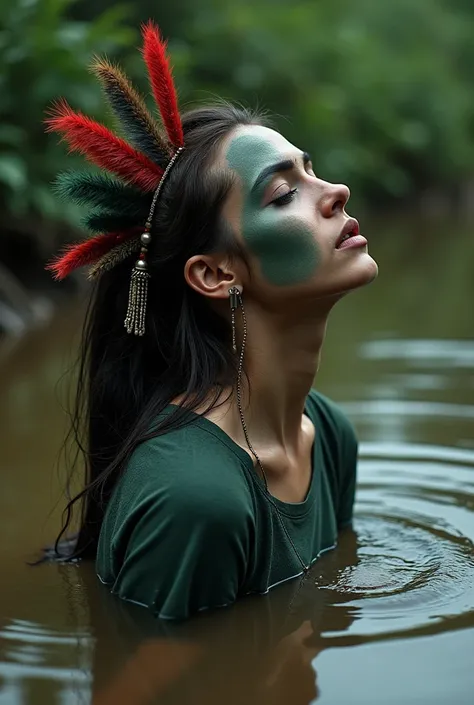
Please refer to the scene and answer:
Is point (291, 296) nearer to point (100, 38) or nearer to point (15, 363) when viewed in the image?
point (15, 363)

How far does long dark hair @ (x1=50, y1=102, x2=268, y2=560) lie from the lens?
9.11 feet

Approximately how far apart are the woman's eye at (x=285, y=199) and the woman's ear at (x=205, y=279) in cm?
20

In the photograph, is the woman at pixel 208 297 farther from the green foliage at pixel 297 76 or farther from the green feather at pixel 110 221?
the green foliage at pixel 297 76

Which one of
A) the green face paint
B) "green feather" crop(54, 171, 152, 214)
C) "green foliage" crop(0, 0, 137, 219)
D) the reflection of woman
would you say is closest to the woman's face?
the green face paint

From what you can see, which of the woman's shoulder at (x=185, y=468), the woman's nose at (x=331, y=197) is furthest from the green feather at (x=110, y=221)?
the woman's shoulder at (x=185, y=468)

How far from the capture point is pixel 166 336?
2922 millimetres

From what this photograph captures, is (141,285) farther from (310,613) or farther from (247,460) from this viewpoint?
(310,613)

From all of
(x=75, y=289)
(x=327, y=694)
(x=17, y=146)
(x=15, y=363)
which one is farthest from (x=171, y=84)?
(x=75, y=289)

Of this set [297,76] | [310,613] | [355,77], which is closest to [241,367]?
[310,613]

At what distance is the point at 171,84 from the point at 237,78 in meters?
10.9

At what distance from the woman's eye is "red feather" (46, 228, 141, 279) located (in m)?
0.38

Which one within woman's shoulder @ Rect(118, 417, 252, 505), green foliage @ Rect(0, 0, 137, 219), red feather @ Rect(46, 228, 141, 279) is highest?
green foliage @ Rect(0, 0, 137, 219)

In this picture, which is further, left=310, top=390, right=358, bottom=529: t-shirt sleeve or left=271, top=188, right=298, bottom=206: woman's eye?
left=310, top=390, right=358, bottom=529: t-shirt sleeve

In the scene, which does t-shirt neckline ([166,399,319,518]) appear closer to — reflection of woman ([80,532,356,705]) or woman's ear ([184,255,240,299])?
reflection of woman ([80,532,356,705])
